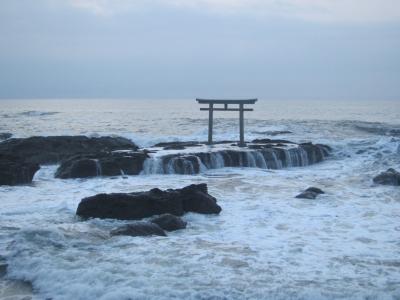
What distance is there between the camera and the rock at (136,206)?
1098cm

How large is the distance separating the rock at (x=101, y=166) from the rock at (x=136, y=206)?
6.51 m

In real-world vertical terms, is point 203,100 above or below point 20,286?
above

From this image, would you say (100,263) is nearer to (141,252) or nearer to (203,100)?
(141,252)

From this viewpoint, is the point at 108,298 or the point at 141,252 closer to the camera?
the point at 108,298

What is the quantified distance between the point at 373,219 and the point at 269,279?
5.09 m

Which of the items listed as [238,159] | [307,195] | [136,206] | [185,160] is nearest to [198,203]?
[136,206]

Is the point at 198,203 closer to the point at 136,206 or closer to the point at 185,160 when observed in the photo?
the point at 136,206

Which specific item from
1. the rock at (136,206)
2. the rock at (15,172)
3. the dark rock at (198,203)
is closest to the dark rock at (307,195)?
the dark rock at (198,203)

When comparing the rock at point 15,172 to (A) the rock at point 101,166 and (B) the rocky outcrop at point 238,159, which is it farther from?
(B) the rocky outcrop at point 238,159

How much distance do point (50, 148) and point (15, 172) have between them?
272 inches

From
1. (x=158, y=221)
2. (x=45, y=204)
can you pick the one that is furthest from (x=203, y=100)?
(x=158, y=221)

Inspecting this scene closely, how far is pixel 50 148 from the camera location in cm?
2267

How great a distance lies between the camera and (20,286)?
716 cm

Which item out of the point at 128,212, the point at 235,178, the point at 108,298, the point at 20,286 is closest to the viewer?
the point at 108,298
